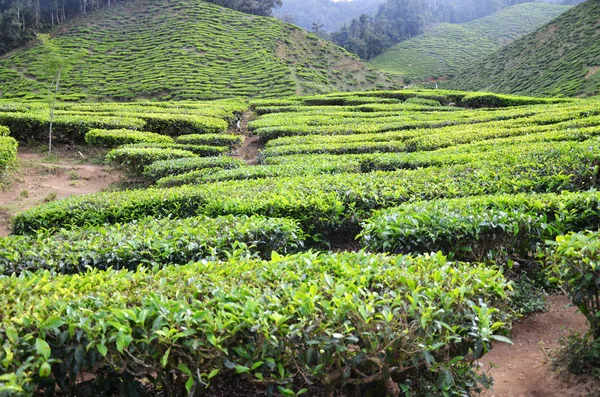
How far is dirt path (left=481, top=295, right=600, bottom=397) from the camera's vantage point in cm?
322

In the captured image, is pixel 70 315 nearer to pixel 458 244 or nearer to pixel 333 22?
pixel 458 244

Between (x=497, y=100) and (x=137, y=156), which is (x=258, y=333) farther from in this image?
(x=497, y=100)

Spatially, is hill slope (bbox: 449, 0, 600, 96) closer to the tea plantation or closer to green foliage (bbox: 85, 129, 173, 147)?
the tea plantation

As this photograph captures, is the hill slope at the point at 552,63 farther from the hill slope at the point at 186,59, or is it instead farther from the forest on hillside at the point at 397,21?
the forest on hillside at the point at 397,21

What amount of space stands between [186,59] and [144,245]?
39.6 m

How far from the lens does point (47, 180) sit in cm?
1233

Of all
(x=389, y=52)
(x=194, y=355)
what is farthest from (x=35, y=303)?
(x=389, y=52)

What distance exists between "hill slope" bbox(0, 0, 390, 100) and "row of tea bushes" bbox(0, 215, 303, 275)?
29604 mm

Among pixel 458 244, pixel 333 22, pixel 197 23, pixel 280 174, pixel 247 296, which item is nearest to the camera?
pixel 247 296

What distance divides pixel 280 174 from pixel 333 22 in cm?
14399

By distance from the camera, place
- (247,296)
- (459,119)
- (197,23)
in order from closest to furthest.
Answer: (247,296) < (459,119) < (197,23)

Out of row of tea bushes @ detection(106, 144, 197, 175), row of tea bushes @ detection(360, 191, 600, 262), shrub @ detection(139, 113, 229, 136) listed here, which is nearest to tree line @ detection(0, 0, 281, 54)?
shrub @ detection(139, 113, 229, 136)

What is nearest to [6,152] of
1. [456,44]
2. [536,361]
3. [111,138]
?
[111,138]

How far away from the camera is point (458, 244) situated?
189 inches
